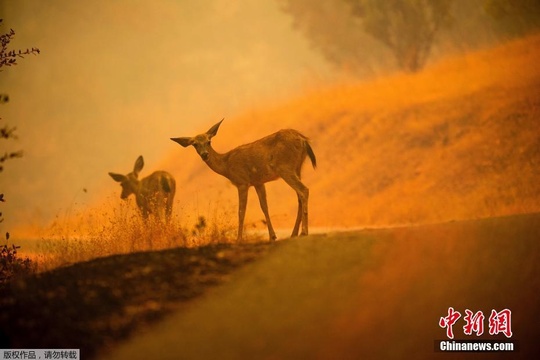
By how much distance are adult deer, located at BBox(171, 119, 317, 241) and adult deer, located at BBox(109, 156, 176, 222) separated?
513mm

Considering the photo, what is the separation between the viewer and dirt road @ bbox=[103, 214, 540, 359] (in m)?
3.93

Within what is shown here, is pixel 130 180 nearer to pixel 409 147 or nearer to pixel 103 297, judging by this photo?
pixel 103 297

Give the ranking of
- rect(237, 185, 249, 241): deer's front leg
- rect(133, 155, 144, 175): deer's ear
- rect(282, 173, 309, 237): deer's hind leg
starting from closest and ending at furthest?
rect(282, 173, 309, 237): deer's hind leg → rect(237, 185, 249, 241): deer's front leg → rect(133, 155, 144, 175): deer's ear

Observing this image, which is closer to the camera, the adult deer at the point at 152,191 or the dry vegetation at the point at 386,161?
the dry vegetation at the point at 386,161

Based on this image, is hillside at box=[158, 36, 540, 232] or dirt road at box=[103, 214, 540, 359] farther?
hillside at box=[158, 36, 540, 232]

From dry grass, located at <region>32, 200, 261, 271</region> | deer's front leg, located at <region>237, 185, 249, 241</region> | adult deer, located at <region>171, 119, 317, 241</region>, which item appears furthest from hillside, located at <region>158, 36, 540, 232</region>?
adult deer, located at <region>171, 119, 317, 241</region>

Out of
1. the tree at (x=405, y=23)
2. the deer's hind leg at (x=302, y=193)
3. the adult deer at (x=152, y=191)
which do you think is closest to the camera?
the deer's hind leg at (x=302, y=193)

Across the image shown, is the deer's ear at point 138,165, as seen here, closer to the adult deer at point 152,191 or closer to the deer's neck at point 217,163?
the adult deer at point 152,191

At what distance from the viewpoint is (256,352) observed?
3.94m

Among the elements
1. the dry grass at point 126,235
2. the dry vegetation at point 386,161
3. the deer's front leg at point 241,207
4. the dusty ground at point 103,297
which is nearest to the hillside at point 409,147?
the dry vegetation at point 386,161

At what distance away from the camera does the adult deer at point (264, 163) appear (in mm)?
4410

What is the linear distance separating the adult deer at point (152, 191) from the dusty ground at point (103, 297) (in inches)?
27.2

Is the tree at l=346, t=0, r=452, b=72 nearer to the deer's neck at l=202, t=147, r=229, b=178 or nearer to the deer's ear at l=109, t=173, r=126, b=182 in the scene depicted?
the deer's neck at l=202, t=147, r=229, b=178

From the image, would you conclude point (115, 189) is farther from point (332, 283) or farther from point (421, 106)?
point (421, 106)
